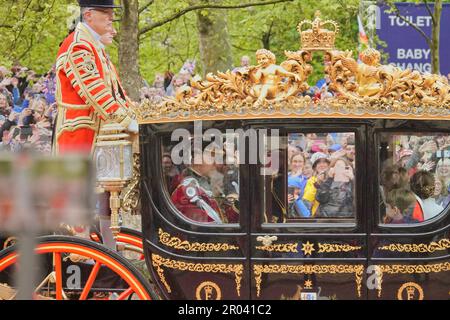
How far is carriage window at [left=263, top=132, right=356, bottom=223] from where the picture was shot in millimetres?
6520

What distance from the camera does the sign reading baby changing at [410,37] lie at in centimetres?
1756

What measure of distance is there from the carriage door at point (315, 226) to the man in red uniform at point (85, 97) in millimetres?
1238

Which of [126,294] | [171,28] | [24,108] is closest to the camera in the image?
[126,294]

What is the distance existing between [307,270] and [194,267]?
64 cm

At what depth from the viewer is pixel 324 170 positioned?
6.52m

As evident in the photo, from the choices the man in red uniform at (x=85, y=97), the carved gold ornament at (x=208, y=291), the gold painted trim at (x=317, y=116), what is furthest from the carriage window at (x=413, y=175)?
the man in red uniform at (x=85, y=97)

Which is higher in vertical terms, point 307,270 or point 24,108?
point 24,108

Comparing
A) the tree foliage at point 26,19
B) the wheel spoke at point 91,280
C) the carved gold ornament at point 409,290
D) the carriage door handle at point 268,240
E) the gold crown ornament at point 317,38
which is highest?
the tree foliage at point 26,19

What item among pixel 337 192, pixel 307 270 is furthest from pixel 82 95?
pixel 307 270

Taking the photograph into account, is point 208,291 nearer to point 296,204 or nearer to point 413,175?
point 296,204

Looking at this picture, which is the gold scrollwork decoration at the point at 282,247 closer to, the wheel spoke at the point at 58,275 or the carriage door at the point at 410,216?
the carriage door at the point at 410,216

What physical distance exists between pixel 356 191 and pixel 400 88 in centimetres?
63

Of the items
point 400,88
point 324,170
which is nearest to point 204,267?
point 324,170

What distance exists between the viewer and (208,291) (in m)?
6.59
